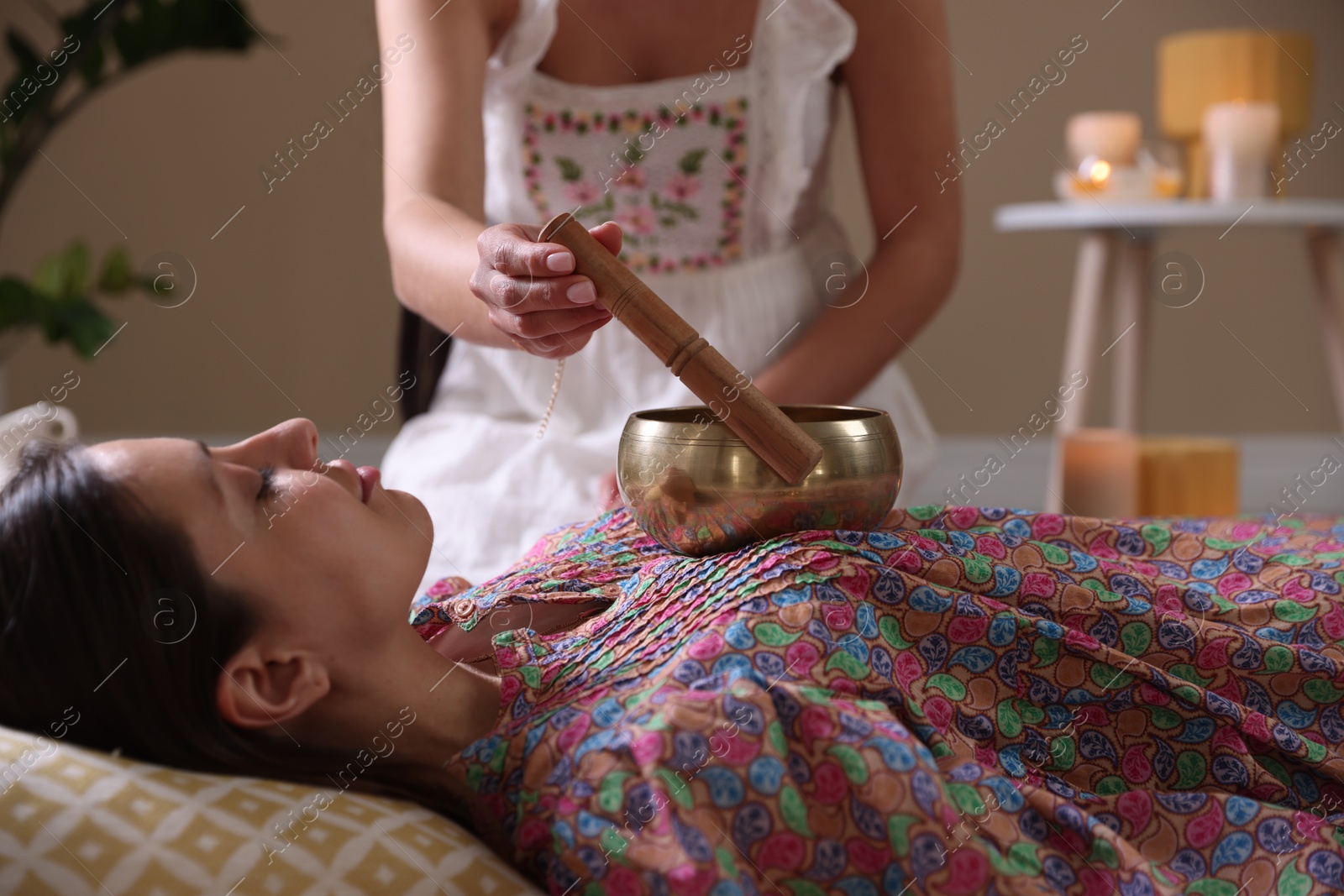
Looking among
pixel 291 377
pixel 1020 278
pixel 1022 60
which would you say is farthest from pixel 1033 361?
pixel 291 377

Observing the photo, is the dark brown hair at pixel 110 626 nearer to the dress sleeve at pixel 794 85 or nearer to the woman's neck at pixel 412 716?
the woman's neck at pixel 412 716

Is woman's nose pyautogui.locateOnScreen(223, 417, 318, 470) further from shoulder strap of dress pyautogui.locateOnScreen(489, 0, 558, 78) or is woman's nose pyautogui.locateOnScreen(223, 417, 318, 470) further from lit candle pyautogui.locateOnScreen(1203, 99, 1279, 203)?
lit candle pyautogui.locateOnScreen(1203, 99, 1279, 203)

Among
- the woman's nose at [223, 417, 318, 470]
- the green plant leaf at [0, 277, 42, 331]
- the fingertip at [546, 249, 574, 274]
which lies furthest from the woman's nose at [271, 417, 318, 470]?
the green plant leaf at [0, 277, 42, 331]

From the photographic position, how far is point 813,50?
1.62 m

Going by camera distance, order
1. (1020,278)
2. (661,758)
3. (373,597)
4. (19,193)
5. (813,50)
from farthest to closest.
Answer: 1. (1020,278)
2. (19,193)
3. (813,50)
4. (373,597)
5. (661,758)

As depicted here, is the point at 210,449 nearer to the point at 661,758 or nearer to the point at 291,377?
the point at 661,758

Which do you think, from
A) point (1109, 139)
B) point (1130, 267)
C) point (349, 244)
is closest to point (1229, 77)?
point (1109, 139)

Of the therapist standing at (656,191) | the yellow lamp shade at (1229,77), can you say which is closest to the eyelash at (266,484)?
the therapist standing at (656,191)

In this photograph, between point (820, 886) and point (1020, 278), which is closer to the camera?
point (820, 886)

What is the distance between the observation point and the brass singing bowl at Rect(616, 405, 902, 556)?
939mm

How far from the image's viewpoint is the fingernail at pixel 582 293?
933mm

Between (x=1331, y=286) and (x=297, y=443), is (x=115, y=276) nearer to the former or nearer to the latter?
(x=297, y=443)

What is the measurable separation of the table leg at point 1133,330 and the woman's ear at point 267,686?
2.44m

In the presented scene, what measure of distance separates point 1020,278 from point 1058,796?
3.03 meters
